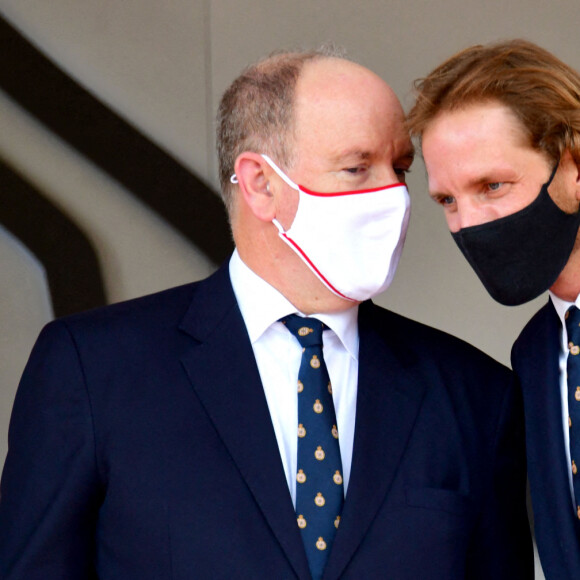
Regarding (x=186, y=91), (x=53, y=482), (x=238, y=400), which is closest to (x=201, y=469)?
(x=238, y=400)

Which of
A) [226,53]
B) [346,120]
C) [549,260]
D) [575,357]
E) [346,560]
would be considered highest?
[226,53]

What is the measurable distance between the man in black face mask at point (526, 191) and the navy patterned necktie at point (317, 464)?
1.22 feet

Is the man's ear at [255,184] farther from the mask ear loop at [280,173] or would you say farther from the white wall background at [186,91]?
the white wall background at [186,91]

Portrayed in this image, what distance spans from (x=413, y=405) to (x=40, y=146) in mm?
1732

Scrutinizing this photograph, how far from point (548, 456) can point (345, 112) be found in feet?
2.51

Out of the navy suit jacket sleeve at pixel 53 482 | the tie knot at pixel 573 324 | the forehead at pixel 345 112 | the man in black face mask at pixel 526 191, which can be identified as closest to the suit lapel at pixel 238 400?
the navy suit jacket sleeve at pixel 53 482

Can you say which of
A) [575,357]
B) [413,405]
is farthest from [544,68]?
[413,405]

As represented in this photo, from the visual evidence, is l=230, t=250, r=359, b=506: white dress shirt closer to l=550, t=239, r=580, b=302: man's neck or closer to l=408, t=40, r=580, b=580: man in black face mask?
l=408, t=40, r=580, b=580: man in black face mask

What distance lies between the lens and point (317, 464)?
1943 mm

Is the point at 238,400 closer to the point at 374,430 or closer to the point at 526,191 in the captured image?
the point at 374,430

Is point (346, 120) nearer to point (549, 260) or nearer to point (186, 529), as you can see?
point (549, 260)

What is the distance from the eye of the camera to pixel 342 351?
211 cm

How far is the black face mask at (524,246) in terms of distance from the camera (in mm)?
1935

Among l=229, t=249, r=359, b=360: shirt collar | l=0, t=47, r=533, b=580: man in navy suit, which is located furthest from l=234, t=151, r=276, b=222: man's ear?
l=229, t=249, r=359, b=360: shirt collar
